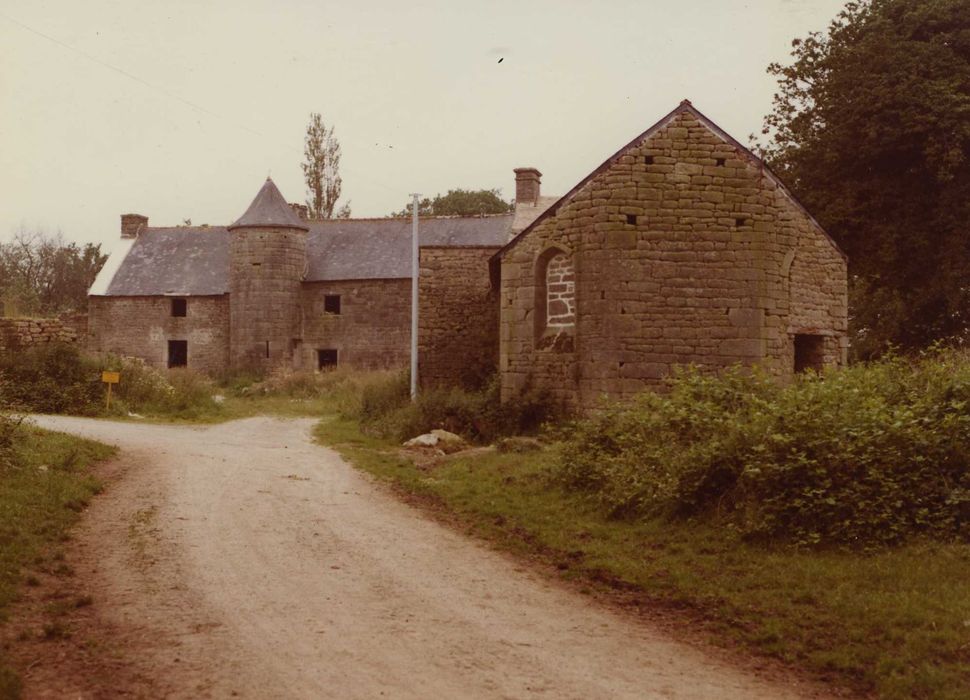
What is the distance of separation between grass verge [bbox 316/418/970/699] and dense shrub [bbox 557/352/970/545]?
32 centimetres

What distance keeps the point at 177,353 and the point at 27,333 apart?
16.4m

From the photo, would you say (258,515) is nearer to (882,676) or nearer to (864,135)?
(882,676)

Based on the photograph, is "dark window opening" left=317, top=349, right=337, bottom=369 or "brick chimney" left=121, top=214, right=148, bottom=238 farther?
"brick chimney" left=121, top=214, right=148, bottom=238

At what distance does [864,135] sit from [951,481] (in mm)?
18015

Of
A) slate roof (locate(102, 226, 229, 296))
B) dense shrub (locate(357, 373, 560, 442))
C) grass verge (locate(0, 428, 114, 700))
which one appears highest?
slate roof (locate(102, 226, 229, 296))

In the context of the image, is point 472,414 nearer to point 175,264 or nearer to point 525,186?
point 525,186

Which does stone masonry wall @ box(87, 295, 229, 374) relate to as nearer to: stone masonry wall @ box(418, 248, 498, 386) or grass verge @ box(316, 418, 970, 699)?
stone masonry wall @ box(418, 248, 498, 386)

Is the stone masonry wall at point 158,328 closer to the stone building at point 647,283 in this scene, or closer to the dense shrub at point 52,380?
the dense shrub at point 52,380

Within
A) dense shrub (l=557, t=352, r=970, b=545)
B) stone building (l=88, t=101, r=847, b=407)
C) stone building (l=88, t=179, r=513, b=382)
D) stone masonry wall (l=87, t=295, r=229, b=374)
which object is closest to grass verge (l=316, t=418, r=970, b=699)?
dense shrub (l=557, t=352, r=970, b=545)

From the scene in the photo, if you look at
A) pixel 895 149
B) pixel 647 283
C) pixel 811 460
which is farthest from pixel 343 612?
pixel 895 149

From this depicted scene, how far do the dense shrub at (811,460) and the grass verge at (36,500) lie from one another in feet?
18.8

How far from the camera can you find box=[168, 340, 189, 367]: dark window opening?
121 feet

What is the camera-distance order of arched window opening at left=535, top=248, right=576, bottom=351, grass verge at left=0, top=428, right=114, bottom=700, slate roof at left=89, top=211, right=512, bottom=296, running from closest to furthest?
grass verge at left=0, top=428, right=114, bottom=700 < arched window opening at left=535, top=248, right=576, bottom=351 < slate roof at left=89, top=211, right=512, bottom=296

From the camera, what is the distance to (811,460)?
8.33 metres
